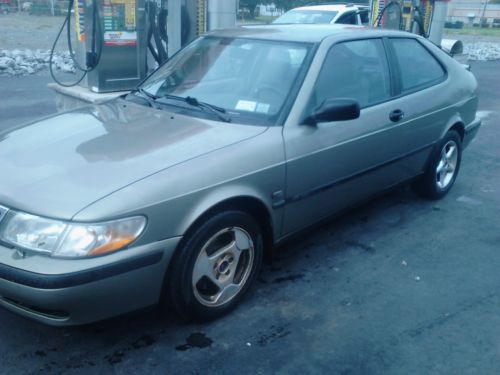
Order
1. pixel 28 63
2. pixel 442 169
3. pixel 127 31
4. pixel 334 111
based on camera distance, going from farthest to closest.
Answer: pixel 28 63 < pixel 127 31 < pixel 442 169 < pixel 334 111

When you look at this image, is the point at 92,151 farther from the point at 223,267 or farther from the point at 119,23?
the point at 119,23

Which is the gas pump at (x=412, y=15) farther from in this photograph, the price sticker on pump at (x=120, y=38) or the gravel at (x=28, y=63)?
the gravel at (x=28, y=63)

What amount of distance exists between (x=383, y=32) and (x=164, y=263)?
Answer: 283 centimetres

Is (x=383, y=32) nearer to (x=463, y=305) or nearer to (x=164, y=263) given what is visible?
(x=463, y=305)

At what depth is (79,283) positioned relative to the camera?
2.44 meters

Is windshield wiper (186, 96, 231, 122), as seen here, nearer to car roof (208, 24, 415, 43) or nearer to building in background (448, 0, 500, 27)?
car roof (208, 24, 415, 43)

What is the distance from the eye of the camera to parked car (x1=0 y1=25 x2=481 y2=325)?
2.51 metres

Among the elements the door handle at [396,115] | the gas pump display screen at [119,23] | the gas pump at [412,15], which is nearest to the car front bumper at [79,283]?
the door handle at [396,115]

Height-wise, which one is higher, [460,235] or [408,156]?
[408,156]

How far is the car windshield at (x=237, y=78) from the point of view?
349 centimetres

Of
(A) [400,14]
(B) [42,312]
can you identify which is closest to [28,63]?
(A) [400,14]

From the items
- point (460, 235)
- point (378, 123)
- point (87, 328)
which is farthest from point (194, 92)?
point (460, 235)

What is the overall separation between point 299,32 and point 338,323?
209cm

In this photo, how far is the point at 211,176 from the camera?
9.48 feet
